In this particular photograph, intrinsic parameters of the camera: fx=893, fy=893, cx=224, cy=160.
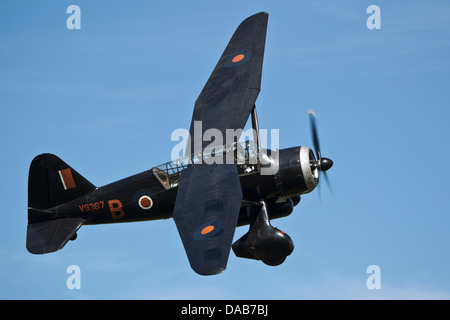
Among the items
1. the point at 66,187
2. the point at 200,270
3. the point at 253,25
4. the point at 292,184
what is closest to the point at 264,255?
the point at 292,184

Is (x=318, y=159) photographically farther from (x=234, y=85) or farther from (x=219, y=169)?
(x=234, y=85)

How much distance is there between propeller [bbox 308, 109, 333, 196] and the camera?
2958cm

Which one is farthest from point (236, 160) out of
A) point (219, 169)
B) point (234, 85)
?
point (234, 85)

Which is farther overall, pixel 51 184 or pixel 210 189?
pixel 51 184

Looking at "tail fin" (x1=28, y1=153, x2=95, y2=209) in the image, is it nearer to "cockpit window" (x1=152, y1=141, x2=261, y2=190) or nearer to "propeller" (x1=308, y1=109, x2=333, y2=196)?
"cockpit window" (x1=152, y1=141, x2=261, y2=190)

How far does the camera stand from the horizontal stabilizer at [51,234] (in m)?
30.0

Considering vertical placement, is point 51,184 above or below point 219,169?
above

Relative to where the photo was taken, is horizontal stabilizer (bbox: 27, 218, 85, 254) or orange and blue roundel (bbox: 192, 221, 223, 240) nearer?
orange and blue roundel (bbox: 192, 221, 223, 240)

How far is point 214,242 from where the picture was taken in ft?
82.7

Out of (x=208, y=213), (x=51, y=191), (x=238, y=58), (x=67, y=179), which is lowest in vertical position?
(x=208, y=213)

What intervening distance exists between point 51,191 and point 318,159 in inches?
369

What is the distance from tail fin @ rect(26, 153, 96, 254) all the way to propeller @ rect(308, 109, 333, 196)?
7784 millimetres

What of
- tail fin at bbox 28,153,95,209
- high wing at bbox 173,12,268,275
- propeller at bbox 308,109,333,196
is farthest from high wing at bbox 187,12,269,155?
tail fin at bbox 28,153,95,209

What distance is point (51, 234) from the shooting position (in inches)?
1197
